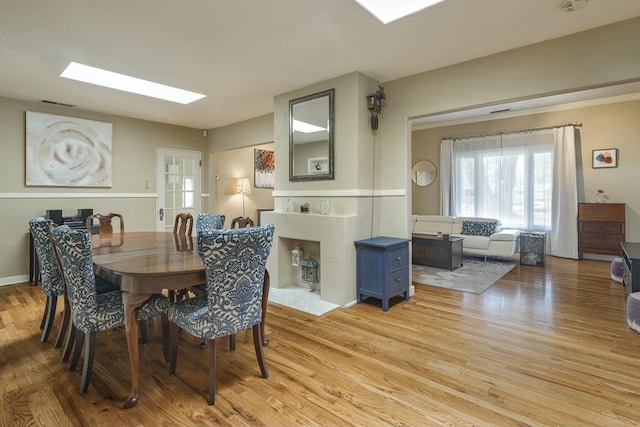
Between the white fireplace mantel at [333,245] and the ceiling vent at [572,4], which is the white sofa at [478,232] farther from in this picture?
the ceiling vent at [572,4]

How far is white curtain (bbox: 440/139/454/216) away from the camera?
281 inches

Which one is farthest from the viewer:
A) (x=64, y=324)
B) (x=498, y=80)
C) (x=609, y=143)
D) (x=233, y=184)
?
(x=233, y=184)

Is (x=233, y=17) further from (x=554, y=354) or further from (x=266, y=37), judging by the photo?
(x=554, y=354)

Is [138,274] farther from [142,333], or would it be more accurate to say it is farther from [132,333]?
[142,333]

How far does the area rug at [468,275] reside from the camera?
4.16 metres

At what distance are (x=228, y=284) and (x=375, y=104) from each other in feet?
8.34

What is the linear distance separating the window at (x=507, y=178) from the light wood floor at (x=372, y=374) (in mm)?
3349

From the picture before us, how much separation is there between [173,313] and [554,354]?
263 cm

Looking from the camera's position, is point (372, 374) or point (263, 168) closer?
point (372, 374)

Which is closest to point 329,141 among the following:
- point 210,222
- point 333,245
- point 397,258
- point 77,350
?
point 333,245

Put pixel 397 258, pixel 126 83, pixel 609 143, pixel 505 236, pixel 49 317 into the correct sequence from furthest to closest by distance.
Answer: pixel 609 143 → pixel 505 236 → pixel 126 83 → pixel 397 258 → pixel 49 317

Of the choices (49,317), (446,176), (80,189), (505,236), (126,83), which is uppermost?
(126,83)

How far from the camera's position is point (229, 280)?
1811mm

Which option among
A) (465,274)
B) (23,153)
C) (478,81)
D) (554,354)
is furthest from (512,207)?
(23,153)
